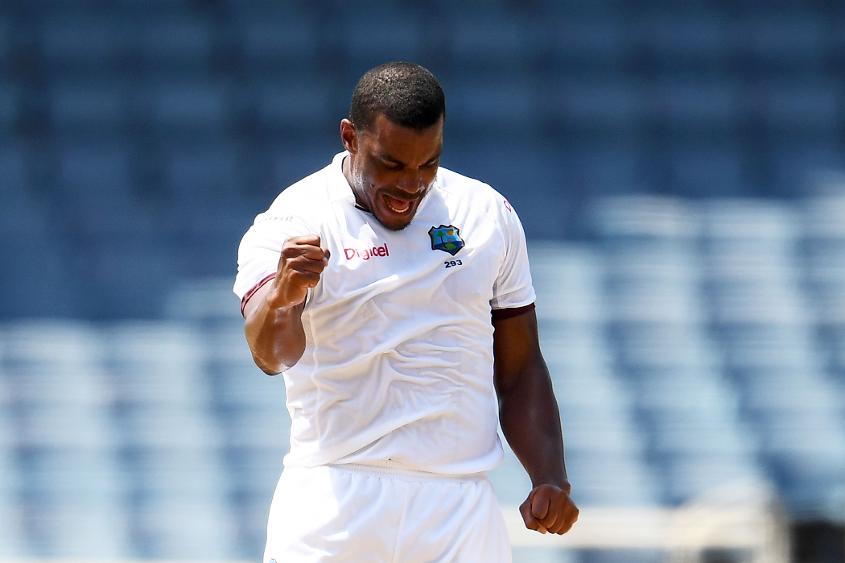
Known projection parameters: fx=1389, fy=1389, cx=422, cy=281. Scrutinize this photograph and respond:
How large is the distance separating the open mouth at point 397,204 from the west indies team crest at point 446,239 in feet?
0.27

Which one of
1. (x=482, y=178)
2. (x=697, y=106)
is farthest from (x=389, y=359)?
(x=697, y=106)

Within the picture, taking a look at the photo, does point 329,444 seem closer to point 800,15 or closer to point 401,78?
point 401,78

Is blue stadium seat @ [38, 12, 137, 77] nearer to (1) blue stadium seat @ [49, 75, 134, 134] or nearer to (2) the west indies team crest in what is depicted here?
(1) blue stadium seat @ [49, 75, 134, 134]

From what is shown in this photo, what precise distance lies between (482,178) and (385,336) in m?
3.19

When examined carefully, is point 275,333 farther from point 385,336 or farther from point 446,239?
point 446,239

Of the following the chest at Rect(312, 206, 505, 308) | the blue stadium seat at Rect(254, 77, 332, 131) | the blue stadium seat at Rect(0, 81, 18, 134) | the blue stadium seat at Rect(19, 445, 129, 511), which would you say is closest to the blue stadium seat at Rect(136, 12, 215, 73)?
the blue stadium seat at Rect(254, 77, 332, 131)

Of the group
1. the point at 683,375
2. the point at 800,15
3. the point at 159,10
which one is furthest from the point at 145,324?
the point at 800,15

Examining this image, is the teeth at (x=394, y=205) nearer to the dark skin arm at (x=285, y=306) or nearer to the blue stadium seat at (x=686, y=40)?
the dark skin arm at (x=285, y=306)

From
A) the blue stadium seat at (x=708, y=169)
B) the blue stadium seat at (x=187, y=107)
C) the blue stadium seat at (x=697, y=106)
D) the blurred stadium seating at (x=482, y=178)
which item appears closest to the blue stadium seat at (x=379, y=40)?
the blurred stadium seating at (x=482, y=178)

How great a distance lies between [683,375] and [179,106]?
221 centimetres

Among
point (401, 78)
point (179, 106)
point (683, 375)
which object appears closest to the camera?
point (401, 78)

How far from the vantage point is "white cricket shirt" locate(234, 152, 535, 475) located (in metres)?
2.16

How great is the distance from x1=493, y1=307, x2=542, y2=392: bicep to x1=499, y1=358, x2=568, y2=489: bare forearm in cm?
1

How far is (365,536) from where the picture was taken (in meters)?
2.16
